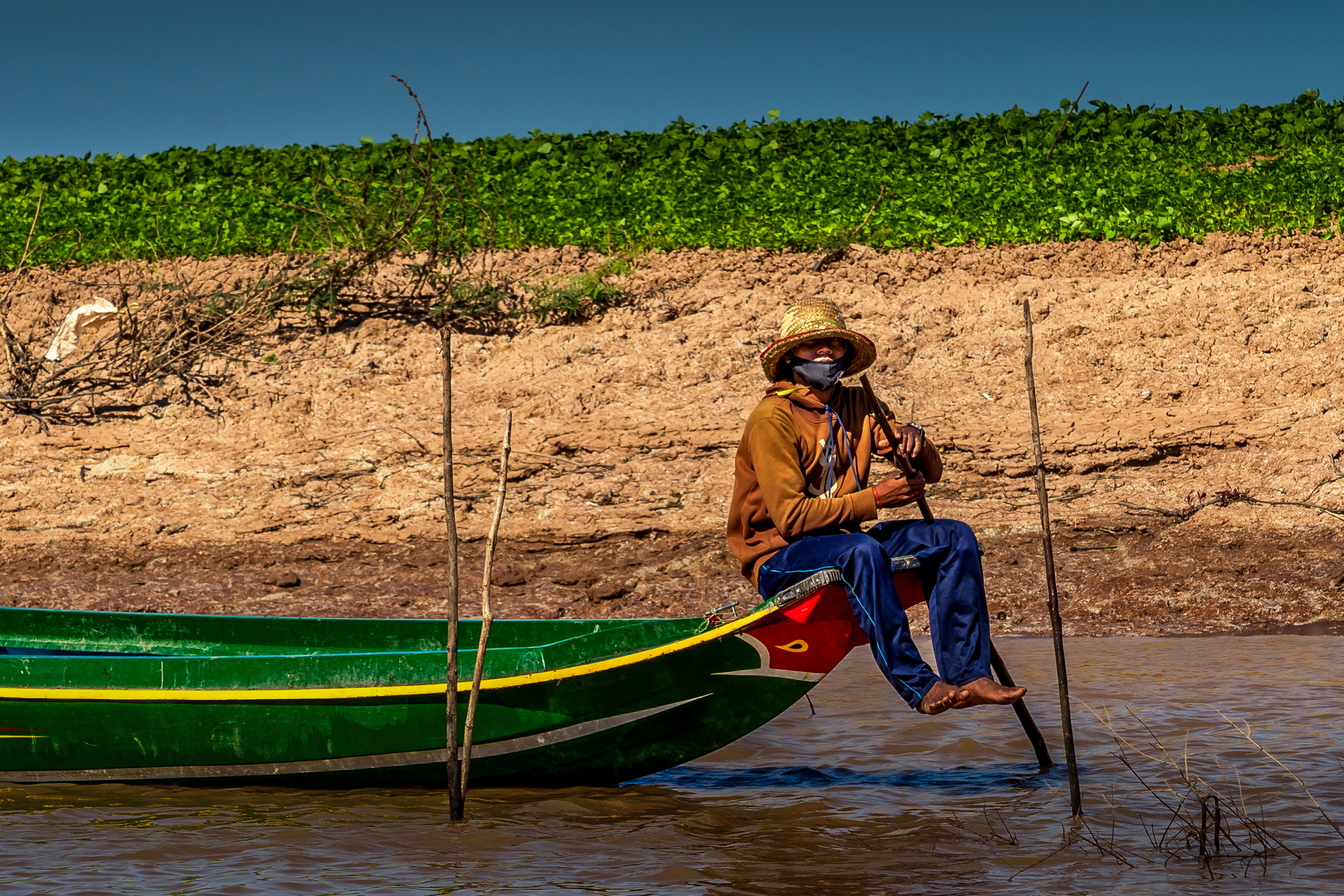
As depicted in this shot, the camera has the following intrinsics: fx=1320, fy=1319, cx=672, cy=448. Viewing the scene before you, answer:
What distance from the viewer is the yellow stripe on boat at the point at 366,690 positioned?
4.70 meters

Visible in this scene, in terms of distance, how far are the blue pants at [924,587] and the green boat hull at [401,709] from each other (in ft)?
0.76

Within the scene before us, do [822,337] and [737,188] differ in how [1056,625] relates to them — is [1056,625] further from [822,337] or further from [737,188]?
[737,188]

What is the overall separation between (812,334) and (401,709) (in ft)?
7.03

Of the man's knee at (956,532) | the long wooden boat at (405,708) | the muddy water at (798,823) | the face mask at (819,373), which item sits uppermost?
the face mask at (819,373)

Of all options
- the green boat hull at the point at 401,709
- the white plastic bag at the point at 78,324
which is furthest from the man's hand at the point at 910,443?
the white plastic bag at the point at 78,324

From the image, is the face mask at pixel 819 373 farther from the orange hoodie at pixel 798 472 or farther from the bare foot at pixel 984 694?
the bare foot at pixel 984 694

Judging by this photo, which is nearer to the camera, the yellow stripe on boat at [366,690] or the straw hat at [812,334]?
the yellow stripe on boat at [366,690]

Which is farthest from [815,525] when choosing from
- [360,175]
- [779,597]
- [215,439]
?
[360,175]

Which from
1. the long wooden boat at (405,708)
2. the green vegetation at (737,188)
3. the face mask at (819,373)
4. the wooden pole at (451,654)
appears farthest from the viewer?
the green vegetation at (737,188)

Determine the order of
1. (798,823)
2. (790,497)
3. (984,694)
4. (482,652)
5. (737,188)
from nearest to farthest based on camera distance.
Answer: (984,694) < (790,497) < (482,652) < (798,823) < (737,188)

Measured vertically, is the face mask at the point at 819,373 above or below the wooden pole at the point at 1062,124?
below

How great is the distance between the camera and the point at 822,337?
16.3 ft

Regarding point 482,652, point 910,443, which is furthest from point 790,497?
point 482,652

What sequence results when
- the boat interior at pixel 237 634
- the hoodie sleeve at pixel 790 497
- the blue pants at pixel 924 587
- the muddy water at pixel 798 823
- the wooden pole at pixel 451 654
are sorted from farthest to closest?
1. the boat interior at pixel 237 634
2. the wooden pole at pixel 451 654
3. the hoodie sleeve at pixel 790 497
4. the blue pants at pixel 924 587
5. the muddy water at pixel 798 823
